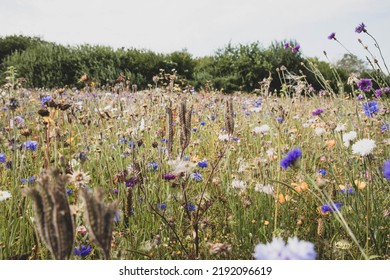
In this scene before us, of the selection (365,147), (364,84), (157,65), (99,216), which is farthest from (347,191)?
(157,65)

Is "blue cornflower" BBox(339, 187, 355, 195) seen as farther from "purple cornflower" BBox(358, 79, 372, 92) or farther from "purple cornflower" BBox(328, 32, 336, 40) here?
"purple cornflower" BBox(328, 32, 336, 40)

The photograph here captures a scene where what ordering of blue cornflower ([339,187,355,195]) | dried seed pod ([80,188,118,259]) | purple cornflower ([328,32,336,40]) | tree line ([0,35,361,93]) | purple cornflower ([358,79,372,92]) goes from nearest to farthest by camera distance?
dried seed pod ([80,188,118,259]) < blue cornflower ([339,187,355,195]) < purple cornflower ([358,79,372,92]) < purple cornflower ([328,32,336,40]) < tree line ([0,35,361,93])

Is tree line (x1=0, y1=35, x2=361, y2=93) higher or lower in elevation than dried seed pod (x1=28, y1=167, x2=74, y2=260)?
higher

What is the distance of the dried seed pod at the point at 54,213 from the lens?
16.4 inches

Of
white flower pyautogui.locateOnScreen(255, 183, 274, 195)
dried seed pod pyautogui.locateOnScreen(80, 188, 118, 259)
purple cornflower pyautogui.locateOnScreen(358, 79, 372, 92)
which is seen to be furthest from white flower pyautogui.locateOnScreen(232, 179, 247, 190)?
dried seed pod pyautogui.locateOnScreen(80, 188, 118, 259)

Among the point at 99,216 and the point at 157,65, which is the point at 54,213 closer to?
the point at 99,216

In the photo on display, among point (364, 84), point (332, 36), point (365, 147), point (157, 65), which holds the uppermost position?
point (157, 65)

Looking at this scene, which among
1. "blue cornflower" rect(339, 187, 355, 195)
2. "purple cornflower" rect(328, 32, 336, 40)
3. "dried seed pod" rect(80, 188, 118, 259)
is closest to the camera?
"dried seed pod" rect(80, 188, 118, 259)

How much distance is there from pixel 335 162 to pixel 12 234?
1.23 meters

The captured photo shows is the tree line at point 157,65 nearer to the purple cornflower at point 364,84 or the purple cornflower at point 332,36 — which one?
the purple cornflower at point 332,36

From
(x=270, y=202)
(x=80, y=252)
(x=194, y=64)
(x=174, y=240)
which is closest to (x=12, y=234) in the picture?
(x=80, y=252)

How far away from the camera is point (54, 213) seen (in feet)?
1.39

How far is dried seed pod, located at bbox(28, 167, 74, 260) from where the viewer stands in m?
0.42
